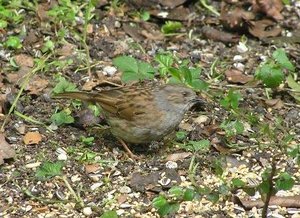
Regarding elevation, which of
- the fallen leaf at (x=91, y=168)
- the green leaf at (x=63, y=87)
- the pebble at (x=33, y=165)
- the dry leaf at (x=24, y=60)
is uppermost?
the green leaf at (x=63, y=87)

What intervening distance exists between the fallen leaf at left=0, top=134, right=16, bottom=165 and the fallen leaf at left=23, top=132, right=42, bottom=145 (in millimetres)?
162

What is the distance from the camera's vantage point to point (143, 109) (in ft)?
21.9

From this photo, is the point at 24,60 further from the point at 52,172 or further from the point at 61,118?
the point at 52,172

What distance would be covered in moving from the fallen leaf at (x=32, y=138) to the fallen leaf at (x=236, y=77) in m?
1.95

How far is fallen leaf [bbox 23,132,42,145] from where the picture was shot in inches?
264

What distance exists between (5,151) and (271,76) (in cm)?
A: 223

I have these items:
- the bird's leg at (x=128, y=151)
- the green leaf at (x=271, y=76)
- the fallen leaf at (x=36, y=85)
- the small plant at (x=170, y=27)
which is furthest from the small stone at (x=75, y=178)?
the small plant at (x=170, y=27)

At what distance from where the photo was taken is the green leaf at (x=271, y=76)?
7.12 meters

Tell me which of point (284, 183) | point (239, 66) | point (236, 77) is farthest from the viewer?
point (239, 66)

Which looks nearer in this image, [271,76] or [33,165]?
[33,165]

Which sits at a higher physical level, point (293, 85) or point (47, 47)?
point (47, 47)

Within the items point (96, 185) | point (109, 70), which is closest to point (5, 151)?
point (96, 185)

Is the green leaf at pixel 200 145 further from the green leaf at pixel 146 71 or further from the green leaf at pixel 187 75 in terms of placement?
the green leaf at pixel 146 71

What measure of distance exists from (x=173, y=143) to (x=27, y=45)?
1.93 metres
